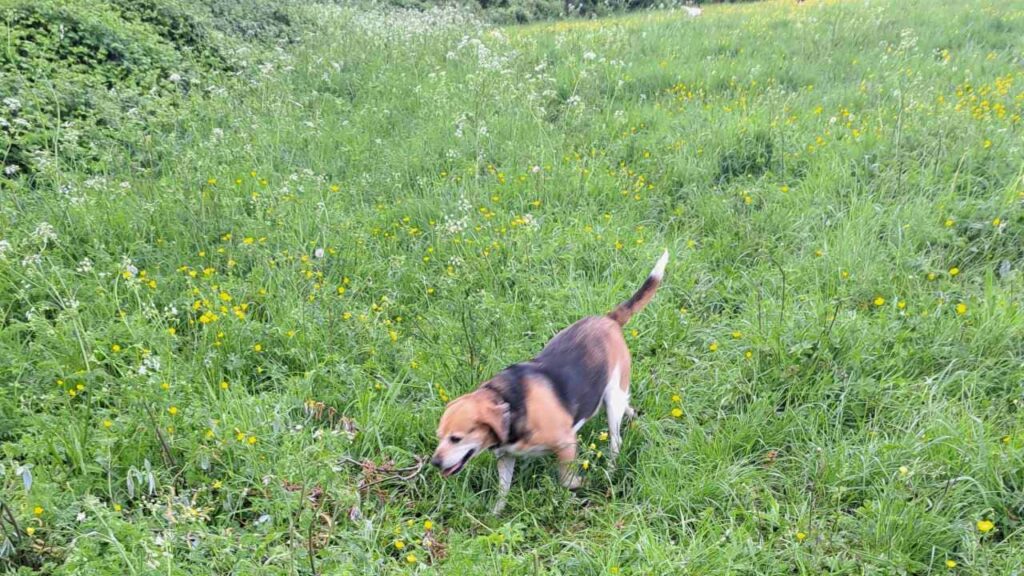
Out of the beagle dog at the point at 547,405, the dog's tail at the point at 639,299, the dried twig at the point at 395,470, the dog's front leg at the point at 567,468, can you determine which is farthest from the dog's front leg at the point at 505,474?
the dog's tail at the point at 639,299

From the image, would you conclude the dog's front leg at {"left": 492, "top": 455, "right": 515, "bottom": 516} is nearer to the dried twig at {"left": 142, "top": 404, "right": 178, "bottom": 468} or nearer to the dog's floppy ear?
the dog's floppy ear

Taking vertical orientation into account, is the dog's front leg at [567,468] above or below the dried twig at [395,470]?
above

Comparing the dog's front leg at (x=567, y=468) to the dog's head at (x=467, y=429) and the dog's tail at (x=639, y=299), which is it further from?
the dog's tail at (x=639, y=299)

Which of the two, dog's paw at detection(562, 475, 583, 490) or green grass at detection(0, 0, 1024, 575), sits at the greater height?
green grass at detection(0, 0, 1024, 575)

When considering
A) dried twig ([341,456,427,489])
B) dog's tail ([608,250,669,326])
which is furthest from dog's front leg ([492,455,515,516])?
dog's tail ([608,250,669,326])

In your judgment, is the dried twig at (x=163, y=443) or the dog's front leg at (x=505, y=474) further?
the dog's front leg at (x=505, y=474)

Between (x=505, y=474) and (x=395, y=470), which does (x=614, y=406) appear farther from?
(x=395, y=470)

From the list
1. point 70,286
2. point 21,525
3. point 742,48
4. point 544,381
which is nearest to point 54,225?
point 70,286

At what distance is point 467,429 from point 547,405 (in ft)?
1.30

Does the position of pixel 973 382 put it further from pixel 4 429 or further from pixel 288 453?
pixel 4 429

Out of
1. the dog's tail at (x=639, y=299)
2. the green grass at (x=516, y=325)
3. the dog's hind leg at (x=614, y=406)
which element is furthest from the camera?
the dog's tail at (x=639, y=299)

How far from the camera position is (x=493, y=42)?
8398mm

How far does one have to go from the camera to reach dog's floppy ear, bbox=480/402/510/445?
2.49 meters

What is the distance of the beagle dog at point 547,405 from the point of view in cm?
249
